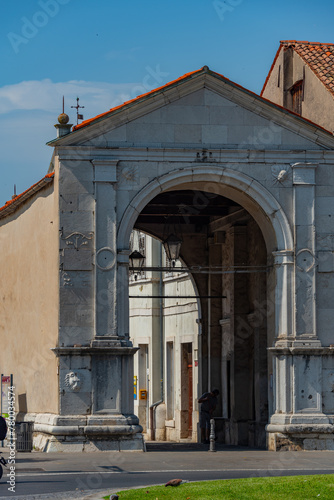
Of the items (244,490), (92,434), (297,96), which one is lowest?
(244,490)

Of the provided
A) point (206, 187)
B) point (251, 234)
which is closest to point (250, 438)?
point (251, 234)

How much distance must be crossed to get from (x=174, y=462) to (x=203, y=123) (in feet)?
24.5

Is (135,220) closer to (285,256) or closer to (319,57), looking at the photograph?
(285,256)

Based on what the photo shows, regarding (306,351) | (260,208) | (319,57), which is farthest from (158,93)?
(319,57)

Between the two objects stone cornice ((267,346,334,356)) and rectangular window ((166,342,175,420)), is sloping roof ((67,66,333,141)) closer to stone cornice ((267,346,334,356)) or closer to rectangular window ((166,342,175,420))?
stone cornice ((267,346,334,356))

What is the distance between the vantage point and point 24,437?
23625 mm

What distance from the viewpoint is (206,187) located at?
24.8m

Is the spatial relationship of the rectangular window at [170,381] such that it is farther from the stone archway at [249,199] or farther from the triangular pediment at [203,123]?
the triangular pediment at [203,123]

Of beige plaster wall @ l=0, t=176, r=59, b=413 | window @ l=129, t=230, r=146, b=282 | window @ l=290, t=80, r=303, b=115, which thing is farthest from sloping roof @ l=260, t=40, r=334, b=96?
window @ l=129, t=230, r=146, b=282

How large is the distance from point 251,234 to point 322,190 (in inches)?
193

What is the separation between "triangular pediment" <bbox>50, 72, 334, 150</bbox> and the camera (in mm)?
23859

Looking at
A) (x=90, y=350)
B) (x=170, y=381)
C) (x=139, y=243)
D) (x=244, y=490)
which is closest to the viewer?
(x=244, y=490)

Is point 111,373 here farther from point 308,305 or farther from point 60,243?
point 308,305

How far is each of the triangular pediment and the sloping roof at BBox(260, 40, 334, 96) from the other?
4112 millimetres
